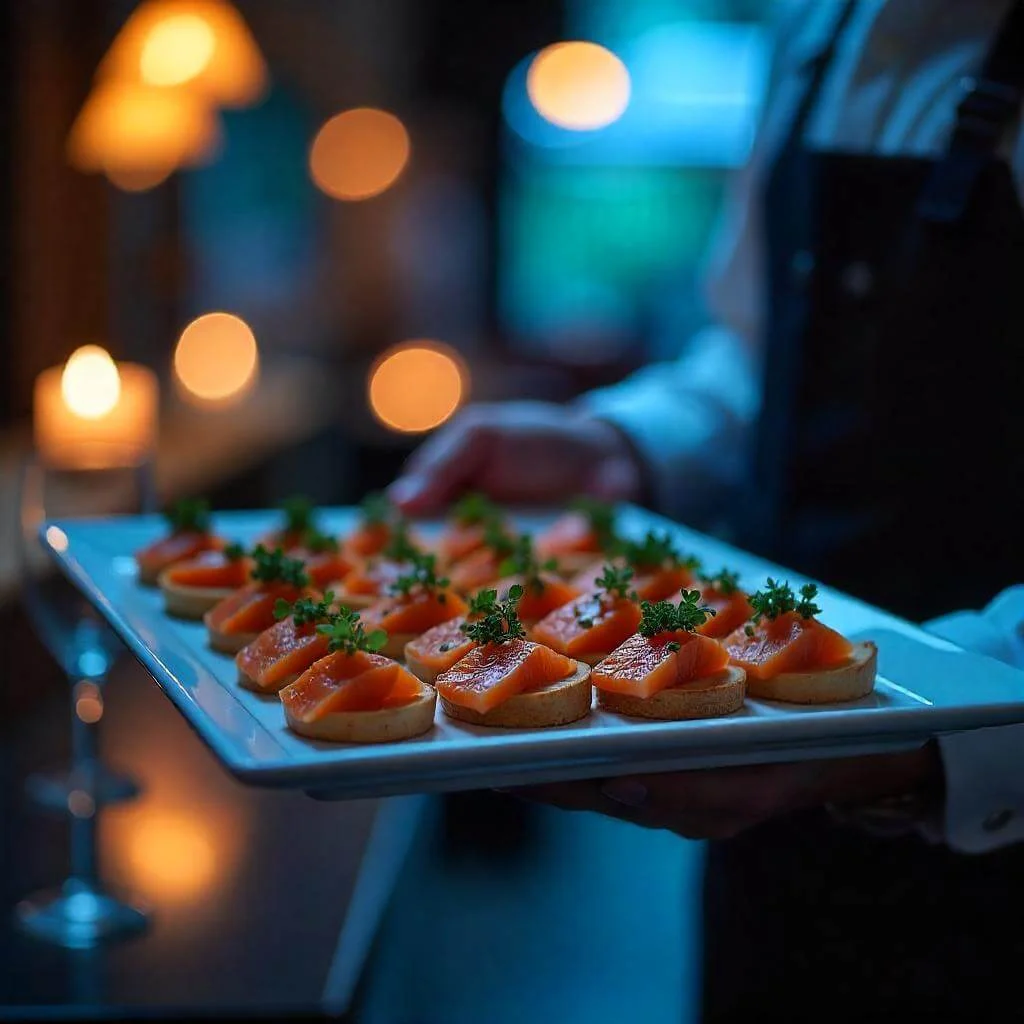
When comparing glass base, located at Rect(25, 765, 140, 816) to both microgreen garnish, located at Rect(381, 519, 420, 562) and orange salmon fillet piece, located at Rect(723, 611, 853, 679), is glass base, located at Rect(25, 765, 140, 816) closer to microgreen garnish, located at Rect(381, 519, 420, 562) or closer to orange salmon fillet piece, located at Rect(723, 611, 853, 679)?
microgreen garnish, located at Rect(381, 519, 420, 562)

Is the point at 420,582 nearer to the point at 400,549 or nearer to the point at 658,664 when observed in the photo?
the point at 400,549

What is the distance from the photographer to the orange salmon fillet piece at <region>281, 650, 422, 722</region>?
57.0 inches

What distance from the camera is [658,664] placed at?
1569 mm

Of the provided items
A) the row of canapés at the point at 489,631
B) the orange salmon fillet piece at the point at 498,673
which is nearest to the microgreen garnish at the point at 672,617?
the row of canapés at the point at 489,631

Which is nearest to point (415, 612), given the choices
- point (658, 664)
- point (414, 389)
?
point (658, 664)

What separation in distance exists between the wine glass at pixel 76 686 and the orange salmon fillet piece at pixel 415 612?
38 centimetres

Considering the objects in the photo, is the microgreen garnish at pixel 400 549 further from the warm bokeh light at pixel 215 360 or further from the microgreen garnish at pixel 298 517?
the warm bokeh light at pixel 215 360

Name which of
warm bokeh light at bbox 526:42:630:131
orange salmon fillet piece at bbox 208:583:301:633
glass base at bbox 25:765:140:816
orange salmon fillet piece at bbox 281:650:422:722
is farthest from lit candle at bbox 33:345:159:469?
warm bokeh light at bbox 526:42:630:131

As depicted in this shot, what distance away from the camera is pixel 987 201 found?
6.44 feet

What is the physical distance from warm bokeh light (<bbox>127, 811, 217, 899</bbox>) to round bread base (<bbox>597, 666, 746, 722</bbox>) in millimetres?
703

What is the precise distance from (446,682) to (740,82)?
42.3 ft

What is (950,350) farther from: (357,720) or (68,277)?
(68,277)

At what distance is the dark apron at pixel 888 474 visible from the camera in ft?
6.48

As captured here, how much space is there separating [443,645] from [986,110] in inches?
41.8
